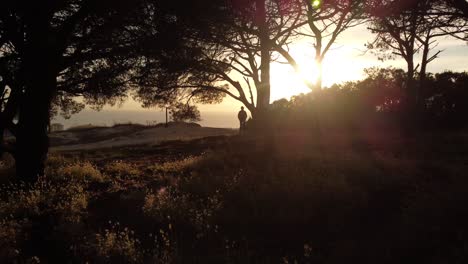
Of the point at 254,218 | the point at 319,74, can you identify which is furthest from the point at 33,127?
the point at 319,74

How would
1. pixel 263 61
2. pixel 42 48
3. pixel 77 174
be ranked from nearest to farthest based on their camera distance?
pixel 42 48 → pixel 77 174 → pixel 263 61

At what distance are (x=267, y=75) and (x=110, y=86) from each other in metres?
9.33

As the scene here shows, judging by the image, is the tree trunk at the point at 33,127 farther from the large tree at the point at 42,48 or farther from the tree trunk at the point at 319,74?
the tree trunk at the point at 319,74

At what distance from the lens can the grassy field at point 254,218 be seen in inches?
219

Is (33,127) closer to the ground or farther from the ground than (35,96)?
closer to the ground

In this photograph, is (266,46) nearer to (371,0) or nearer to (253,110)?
(371,0)

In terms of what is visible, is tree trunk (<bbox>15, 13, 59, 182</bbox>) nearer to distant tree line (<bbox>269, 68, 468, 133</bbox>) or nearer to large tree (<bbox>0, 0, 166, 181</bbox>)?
large tree (<bbox>0, 0, 166, 181</bbox>)

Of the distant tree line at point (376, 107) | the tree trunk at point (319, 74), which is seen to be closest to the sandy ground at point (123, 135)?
the distant tree line at point (376, 107)

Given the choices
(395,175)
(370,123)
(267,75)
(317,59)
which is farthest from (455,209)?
(370,123)

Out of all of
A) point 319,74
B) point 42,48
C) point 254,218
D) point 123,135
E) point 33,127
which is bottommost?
point 254,218

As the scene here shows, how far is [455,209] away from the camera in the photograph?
21.4 ft

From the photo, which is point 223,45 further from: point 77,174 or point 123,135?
point 123,135

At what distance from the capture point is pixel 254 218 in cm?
696

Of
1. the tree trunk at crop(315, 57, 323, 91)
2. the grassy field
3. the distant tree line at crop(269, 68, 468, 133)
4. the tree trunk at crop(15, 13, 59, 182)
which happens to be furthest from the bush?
the distant tree line at crop(269, 68, 468, 133)
